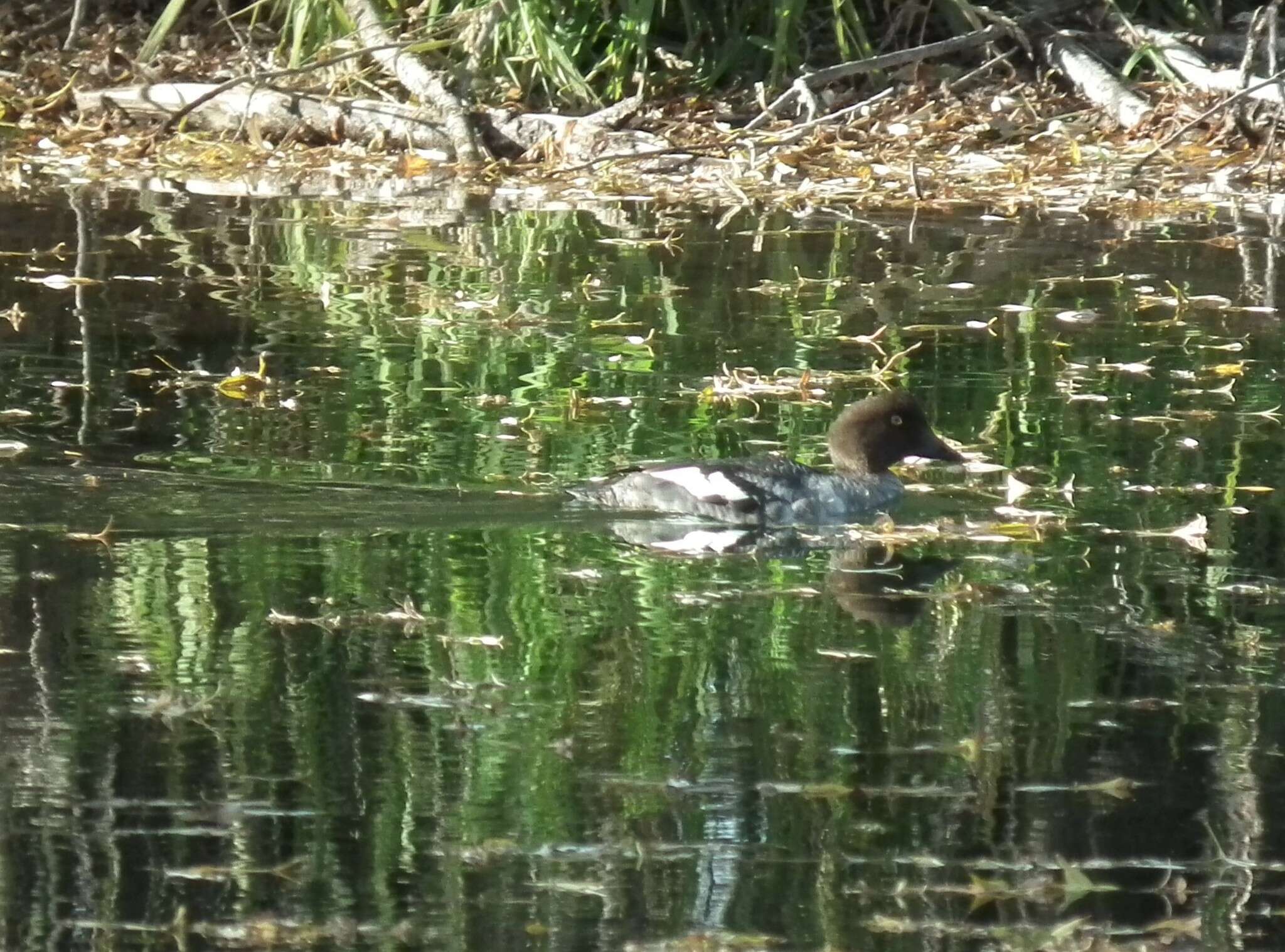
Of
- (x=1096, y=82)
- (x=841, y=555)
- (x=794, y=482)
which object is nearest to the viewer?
(x=841, y=555)

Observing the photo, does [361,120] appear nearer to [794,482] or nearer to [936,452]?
[936,452]

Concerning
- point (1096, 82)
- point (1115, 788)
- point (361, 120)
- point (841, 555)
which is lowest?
point (1115, 788)

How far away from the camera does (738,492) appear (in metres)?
7.56

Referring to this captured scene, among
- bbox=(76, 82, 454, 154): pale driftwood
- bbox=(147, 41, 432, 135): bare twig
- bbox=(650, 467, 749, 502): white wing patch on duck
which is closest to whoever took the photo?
bbox=(650, 467, 749, 502): white wing patch on duck

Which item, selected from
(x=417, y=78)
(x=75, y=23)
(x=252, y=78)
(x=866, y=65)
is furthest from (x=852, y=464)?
(x=75, y=23)

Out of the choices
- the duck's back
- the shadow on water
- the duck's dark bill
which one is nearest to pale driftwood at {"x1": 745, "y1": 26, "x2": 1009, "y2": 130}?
the shadow on water

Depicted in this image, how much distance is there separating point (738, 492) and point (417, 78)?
371 inches

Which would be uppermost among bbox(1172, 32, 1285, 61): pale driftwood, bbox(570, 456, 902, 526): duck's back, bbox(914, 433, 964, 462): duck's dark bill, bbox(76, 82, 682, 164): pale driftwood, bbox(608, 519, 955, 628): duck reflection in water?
bbox(1172, 32, 1285, 61): pale driftwood

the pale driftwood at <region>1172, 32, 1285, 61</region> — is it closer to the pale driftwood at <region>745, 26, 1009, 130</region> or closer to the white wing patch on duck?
the pale driftwood at <region>745, 26, 1009, 130</region>

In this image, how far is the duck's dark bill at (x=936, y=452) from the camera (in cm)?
830

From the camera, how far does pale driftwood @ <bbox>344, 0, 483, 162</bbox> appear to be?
15.9 metres

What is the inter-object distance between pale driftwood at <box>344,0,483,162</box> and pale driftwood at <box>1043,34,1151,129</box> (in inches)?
181

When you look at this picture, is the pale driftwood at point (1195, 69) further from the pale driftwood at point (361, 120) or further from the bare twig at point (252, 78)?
the bare twig at point (252, 78)

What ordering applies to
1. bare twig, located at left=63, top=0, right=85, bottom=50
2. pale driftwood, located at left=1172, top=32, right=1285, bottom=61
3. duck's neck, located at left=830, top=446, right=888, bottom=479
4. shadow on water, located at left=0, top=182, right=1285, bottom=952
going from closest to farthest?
shadow on water, located at left=0, top=182, right=1285, bottom=952, duck's neck, located at left=830, top=446, right=888, bottom=479, pale driftwood, located at left=1172, top=32, right=1285, bottom=61, bare twig, located at left=63, top=0, right=85, bottom=50
